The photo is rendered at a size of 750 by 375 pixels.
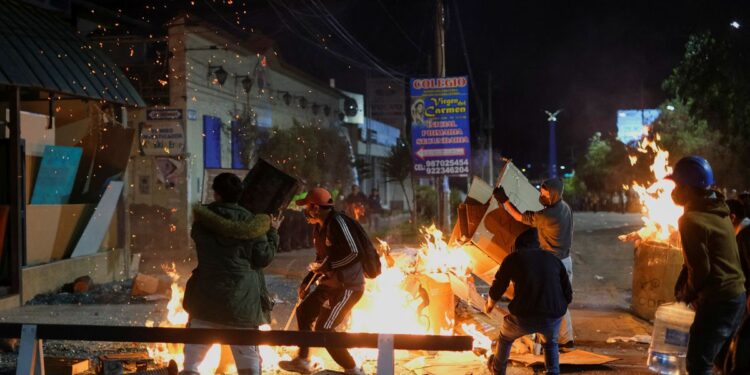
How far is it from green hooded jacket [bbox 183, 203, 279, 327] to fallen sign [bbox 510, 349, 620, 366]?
3.03 m

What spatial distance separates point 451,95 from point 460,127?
796mm

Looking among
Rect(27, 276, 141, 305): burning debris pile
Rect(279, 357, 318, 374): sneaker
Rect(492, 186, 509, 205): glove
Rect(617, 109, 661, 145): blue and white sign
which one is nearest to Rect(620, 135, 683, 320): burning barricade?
Rect(492, 186, 509, 205): glove

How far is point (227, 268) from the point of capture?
446 centimetres

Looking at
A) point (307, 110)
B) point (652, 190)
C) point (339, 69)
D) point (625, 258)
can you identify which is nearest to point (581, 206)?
point (339, 69)

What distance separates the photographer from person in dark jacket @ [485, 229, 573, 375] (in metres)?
5.31

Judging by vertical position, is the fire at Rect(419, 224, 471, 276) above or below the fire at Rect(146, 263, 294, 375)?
above

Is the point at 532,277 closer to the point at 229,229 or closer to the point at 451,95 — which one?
the point at 229,229

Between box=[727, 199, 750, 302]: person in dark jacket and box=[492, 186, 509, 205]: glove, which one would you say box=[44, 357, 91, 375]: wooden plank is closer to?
box=[492, 186, 509, 205]: glove

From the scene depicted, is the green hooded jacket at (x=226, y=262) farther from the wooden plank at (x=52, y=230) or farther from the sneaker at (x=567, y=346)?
the wooden plank at (x=52, y=230)

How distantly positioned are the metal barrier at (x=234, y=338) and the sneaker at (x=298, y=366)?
209 cm

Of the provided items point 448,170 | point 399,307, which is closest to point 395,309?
point 399,307

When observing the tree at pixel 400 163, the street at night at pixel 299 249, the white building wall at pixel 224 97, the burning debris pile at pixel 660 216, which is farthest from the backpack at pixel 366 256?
the tree at pixel 400 163

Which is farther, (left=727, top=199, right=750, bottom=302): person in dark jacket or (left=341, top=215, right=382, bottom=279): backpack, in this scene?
(left=341, top=215, right=382, bottom=279): backpack

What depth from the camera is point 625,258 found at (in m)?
16.3
